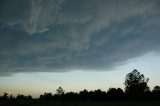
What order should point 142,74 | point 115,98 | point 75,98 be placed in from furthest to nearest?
point 75,98
point 142,74
point 115,98

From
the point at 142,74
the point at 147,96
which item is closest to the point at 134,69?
the point at 142,74

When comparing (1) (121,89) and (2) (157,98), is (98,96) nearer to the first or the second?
(1) (121,89)

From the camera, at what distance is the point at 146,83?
147000 millimetres

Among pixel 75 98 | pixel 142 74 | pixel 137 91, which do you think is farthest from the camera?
pixel 75 98

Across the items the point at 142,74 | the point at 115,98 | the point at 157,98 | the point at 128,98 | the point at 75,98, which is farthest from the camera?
the point at 75,98

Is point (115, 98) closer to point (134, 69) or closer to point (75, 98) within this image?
point (134, 69)

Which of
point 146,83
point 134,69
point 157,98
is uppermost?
point 134,69

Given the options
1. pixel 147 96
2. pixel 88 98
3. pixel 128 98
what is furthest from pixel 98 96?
pixel 147 96

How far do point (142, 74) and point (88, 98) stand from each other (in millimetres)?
36993

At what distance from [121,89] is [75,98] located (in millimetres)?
33158

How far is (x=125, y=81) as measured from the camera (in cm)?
14600

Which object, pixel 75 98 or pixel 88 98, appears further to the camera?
pixel 75 98

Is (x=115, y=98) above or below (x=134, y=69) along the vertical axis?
below

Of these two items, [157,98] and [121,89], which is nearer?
[157,98]
